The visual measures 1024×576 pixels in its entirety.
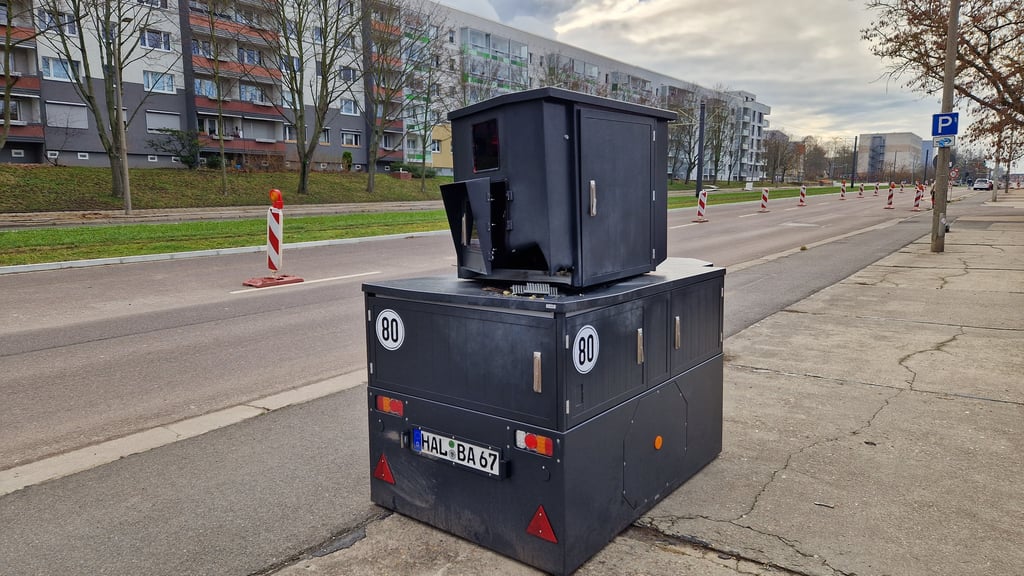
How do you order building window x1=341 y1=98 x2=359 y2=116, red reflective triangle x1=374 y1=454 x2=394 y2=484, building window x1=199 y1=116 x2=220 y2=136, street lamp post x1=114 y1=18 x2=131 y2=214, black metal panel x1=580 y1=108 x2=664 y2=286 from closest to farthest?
black metal panel x1=580 y1=108 x2=664 y2=286 → red reflective triangle x1=374 y1=454 x2=394 y2=484 → street lamp post x1=114 y1=18 x2=131 y2=214 → building window x1=199 y1=116 x2=220 y2=136 → building window x1=341 y1=98 x2=359 y2=116

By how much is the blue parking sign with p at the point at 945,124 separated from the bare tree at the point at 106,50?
24.4 meters

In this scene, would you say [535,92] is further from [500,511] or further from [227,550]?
[227,550]

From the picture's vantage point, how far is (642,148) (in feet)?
11.0

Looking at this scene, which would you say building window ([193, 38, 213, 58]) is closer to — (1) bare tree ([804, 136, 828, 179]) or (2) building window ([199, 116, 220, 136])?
(2) building window ([199, 116, 220, 136])

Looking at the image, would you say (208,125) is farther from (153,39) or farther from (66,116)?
(66,116)

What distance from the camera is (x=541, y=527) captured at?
274 centimetres

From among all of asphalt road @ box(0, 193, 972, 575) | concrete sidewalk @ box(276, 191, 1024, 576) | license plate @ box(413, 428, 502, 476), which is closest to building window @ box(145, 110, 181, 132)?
asphalt road @ box(0, 193, 972, 575)

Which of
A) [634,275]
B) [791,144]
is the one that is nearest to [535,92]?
[634,275]

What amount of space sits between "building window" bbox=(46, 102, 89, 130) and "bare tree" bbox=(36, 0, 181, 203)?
68 centimetres

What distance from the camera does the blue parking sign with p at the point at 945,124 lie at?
14820 mm

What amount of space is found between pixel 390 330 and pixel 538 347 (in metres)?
0.90

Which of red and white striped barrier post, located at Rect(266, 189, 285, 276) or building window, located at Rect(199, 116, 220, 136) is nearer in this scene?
red and white striped barrier post, located at Rect(266, 189, 285, 276)

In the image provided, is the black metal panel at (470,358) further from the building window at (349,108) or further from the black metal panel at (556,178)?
the building window at (349,108)

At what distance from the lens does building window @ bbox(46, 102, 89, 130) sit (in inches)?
1634
